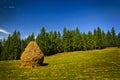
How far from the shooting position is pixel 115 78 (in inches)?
805

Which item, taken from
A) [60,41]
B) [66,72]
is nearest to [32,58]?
[66,72]

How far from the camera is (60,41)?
332ft

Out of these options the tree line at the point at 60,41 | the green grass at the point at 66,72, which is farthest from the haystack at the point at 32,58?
the tree line at the point at 60,41

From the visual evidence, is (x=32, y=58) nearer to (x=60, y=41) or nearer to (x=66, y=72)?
(x=66, y=72)

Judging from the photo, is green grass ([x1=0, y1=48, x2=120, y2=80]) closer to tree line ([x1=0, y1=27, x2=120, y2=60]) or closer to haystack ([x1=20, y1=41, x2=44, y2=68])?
haystack ([x1=20, y1=41, x2=44, y2=68])

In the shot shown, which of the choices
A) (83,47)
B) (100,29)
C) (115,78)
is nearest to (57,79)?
(115,78)

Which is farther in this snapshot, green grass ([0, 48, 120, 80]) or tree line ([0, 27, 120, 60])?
tree line ([0, 27, 120, 60])

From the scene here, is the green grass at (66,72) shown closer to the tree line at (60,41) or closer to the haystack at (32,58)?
the haystack at (32,58)

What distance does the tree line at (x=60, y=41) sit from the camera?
85.3 metres

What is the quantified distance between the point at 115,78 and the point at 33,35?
8094 centimetres

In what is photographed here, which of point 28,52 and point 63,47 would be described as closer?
point 28,52

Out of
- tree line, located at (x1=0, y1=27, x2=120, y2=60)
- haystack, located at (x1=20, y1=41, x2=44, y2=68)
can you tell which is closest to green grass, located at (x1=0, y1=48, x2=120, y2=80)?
haystack, located at (x1=20, y1=41, x2=44, y2=68)

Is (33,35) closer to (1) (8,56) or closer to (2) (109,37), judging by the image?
(1) (8,56)

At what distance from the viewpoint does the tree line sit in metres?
85.3
